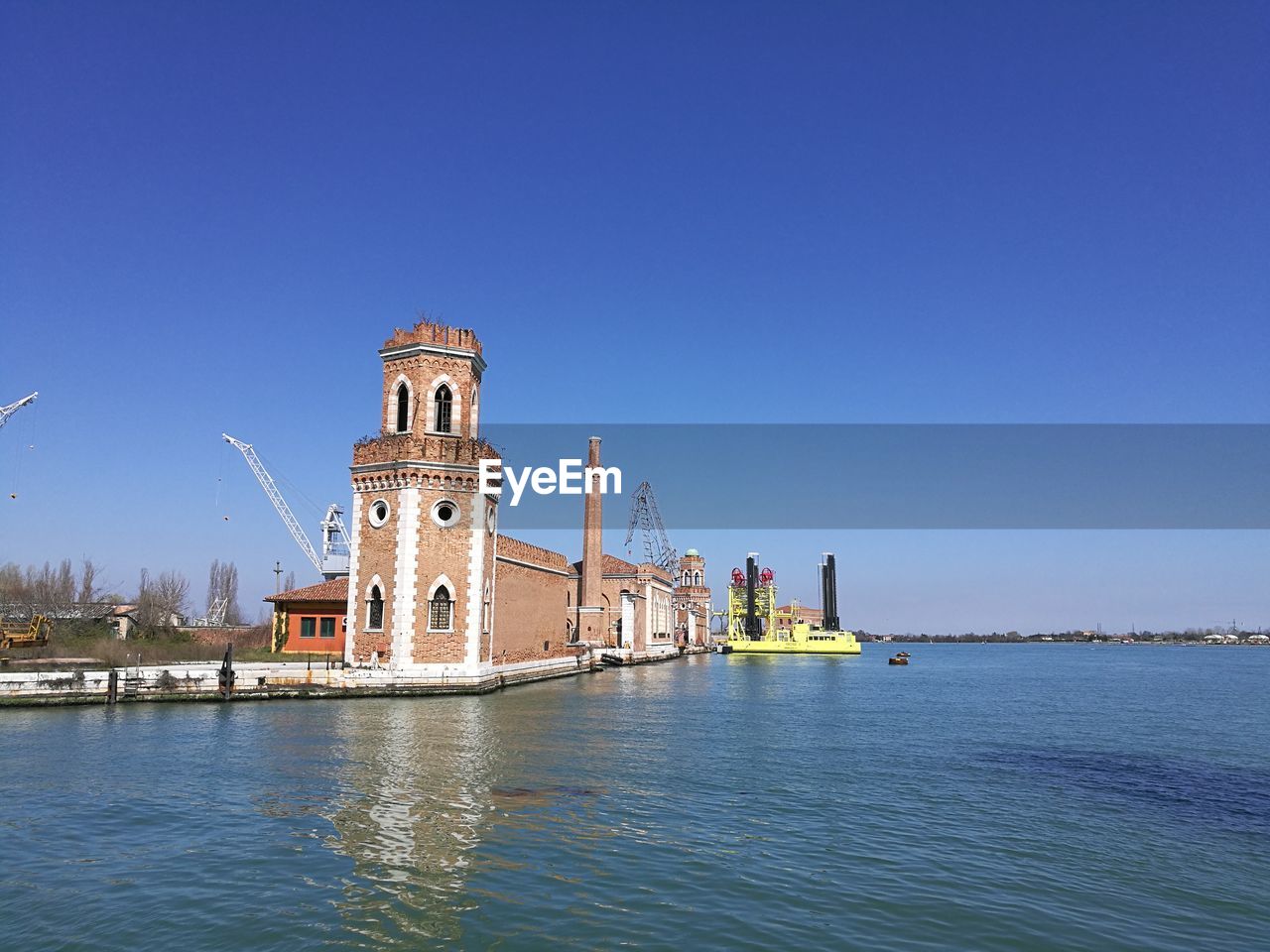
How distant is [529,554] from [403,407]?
737 inches

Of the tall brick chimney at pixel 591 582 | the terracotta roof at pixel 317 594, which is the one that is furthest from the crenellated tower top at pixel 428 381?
the tall brick chimney at pixel 591 582

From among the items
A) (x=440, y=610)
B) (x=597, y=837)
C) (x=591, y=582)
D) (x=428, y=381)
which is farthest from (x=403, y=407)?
(x=591, y=582)

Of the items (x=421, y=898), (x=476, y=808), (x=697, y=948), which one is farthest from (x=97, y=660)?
(x=697, y=948)

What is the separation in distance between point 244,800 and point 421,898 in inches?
320

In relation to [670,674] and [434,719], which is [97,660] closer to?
[434,719]

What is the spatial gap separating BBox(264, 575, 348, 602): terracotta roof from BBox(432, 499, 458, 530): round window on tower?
1028cm

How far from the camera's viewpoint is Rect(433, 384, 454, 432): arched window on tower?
43.4 meters

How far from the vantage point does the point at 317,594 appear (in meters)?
49.4

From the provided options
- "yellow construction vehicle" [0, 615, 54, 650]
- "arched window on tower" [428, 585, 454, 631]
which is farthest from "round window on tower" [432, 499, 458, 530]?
"yellow construction vehicle" [0, 615, 54, 650]

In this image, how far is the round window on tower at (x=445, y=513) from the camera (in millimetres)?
41625

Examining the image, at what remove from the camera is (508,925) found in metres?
11.8

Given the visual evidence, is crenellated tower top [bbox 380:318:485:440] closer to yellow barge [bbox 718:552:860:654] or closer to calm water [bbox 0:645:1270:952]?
calm water [bbox 0:645:1270:952]

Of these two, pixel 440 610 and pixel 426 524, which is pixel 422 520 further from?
pixel 440 610

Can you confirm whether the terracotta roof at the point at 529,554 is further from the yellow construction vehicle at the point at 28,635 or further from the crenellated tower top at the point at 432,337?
the yellow construction vehicle at the point at 28,635
